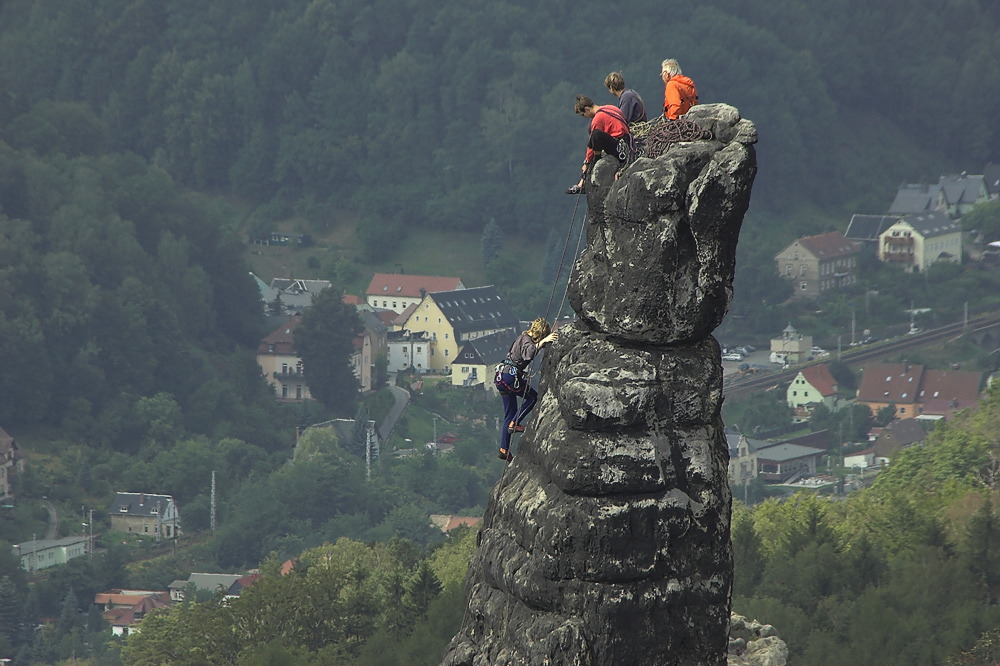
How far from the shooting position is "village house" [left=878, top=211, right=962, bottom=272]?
172 metres

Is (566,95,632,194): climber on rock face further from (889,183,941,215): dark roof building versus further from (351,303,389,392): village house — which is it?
(889,183,941,215): dark roof building

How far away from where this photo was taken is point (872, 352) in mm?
146875

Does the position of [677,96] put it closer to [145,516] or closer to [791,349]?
→ [145,516]

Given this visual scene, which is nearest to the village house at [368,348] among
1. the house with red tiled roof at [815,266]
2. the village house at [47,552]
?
the house with red tiled roof at [815,266]

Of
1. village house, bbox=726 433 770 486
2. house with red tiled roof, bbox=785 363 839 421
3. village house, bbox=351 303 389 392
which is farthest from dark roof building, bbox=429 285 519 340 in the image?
village house, bbox=726 433 770 486

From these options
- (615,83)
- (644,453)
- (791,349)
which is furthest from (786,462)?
(644,453)

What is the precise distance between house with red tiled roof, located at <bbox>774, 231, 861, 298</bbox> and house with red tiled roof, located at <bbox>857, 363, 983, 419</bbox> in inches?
1173

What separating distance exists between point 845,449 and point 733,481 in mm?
14802

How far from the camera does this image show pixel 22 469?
116 meters

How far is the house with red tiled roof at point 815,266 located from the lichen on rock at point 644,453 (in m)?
150

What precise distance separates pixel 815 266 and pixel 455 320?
3921 centimetres

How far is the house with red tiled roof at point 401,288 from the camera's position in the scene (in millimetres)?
162500

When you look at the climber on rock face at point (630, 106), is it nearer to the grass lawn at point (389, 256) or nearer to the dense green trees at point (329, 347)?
the dense green trees at point (329, 347)

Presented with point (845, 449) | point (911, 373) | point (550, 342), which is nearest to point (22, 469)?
point (845, 449)
